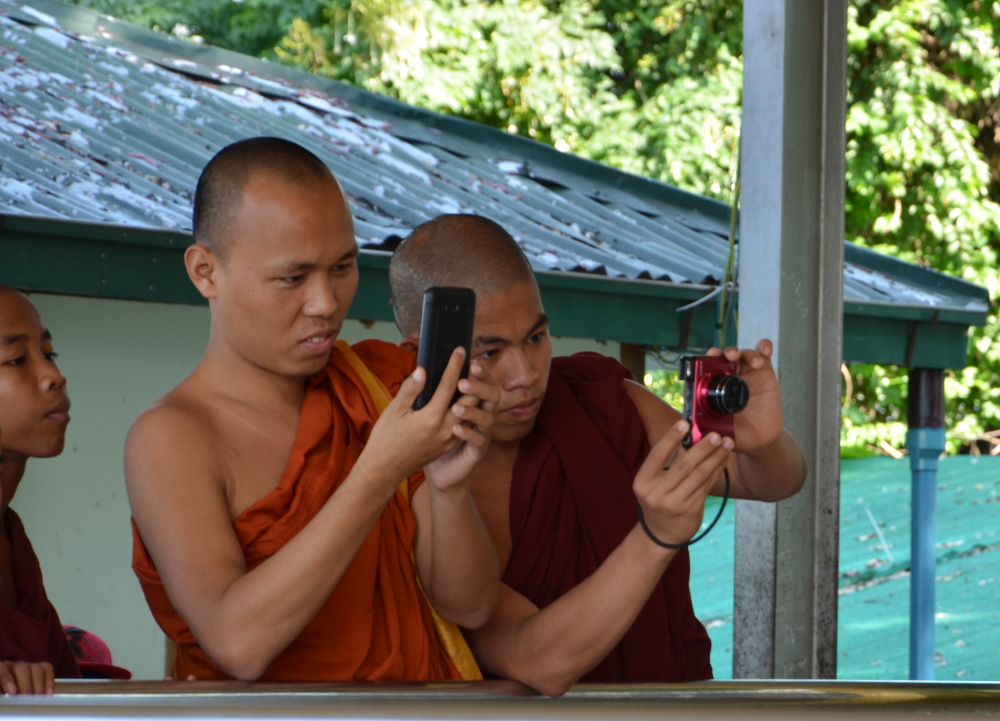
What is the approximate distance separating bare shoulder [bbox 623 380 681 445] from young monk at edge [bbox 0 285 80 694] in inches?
41.7

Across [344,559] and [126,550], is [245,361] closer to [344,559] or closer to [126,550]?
[344,559]

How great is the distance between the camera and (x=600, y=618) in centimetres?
151

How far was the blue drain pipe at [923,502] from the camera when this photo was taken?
4.80 metres

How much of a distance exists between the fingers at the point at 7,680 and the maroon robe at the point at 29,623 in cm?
24

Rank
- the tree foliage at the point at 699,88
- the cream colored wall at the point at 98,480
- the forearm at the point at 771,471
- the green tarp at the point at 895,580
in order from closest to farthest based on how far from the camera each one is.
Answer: the forearm at the point at 771,471 → the cream colored wall at the point at 98,480 → the green tarp at the point at 895,580 → the tree foliage at the point at 699,88

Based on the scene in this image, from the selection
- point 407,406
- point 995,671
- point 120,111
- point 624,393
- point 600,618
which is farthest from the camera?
point 995,671

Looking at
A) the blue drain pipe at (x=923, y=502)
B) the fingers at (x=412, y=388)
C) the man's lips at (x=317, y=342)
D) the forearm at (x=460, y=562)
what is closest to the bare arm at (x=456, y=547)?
the forearm at (x=460, y=562)

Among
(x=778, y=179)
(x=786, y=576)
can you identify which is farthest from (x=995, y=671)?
(x=778, y=179)

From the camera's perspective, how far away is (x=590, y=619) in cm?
152

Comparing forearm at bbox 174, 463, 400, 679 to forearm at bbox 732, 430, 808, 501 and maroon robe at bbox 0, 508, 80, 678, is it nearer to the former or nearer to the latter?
maroon robe at bbox 0, 508, 80, 678

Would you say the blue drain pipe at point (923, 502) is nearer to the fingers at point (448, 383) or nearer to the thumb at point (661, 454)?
the thumb at point (661, 454)

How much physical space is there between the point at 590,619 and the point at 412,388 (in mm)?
440

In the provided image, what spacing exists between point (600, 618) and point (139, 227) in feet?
7.34

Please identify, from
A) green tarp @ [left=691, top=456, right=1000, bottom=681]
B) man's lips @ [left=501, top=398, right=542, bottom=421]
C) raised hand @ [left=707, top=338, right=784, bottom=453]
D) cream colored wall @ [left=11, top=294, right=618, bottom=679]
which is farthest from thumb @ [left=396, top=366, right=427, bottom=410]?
green tarp @ [left=691, top=456, right=1000, bottom=681]
